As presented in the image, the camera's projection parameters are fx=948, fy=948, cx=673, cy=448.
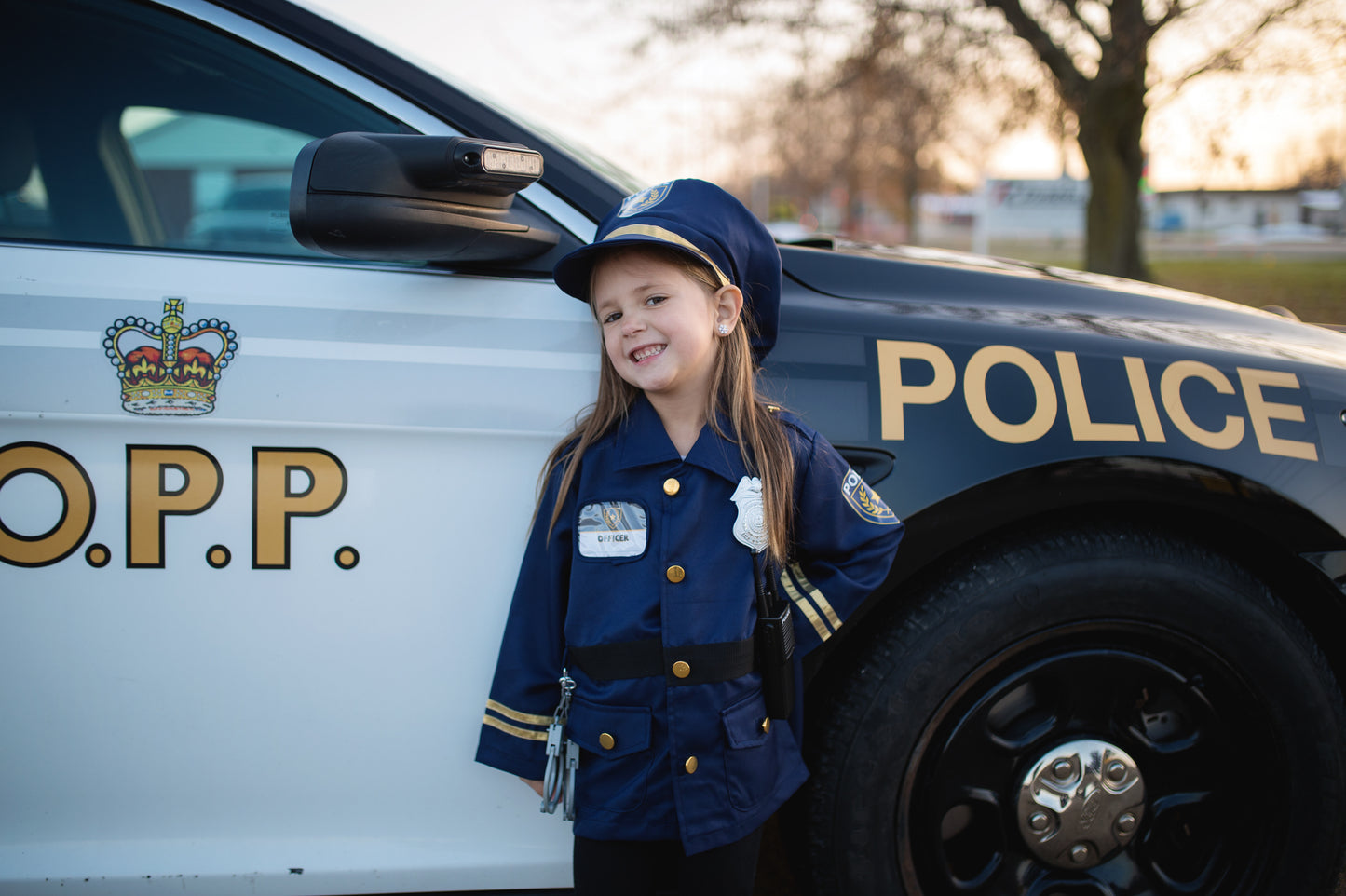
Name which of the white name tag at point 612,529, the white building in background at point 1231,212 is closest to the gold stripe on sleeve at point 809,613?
the white name tag at point 612,529

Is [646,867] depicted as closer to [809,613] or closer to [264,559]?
[809,613]

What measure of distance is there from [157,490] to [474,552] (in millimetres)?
478

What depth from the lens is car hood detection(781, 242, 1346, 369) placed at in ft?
5.33

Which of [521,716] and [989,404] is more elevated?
[989,404]

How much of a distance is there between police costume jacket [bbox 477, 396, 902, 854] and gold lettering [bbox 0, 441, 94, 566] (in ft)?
2.20

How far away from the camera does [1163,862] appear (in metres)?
1.66

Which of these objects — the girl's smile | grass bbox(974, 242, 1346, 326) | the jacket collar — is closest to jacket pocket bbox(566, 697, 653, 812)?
the jacket collar

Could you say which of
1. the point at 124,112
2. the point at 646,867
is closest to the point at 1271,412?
the point at 646,867

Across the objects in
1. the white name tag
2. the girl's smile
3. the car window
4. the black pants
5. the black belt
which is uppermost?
the car window

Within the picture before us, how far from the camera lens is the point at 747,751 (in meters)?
1.34

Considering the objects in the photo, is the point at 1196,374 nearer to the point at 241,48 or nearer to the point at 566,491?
the point at 566,491

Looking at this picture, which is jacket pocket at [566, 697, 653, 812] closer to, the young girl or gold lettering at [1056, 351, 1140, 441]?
the young girl

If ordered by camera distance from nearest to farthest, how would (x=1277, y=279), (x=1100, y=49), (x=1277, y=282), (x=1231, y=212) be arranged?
(x=1100, y=49), (x=1277, y=282), (x=1277, y=279), (x=1231, y=212)

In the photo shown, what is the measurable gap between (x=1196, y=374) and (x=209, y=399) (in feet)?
5.15
